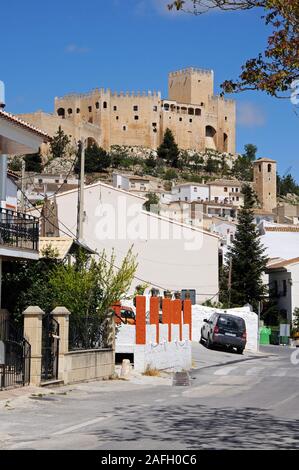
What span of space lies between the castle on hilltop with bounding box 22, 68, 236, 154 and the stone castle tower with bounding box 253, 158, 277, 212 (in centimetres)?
1704

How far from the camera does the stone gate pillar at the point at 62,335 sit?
19203 millimetres

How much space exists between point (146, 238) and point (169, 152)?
4111 inches

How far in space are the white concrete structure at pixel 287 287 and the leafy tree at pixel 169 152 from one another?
88339mm

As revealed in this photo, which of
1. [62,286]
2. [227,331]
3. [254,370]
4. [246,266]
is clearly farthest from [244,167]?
[62,286]

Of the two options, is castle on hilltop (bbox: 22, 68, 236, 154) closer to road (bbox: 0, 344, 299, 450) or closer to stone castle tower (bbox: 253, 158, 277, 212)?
stone castle tower (bbox: 253, 158, 277, 212)

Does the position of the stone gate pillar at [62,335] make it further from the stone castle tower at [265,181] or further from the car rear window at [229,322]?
the stone castle tower at [265,181]

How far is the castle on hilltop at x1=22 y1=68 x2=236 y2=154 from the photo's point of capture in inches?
6235

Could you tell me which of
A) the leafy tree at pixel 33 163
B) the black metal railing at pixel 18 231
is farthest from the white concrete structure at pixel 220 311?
the leafy tree at pixel 33 163

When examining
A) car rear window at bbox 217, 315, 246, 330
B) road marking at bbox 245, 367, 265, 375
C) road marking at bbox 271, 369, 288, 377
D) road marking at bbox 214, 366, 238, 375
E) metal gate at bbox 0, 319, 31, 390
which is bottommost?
road marking at bbox 271, 369, 288, 377

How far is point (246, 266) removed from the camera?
67062mm

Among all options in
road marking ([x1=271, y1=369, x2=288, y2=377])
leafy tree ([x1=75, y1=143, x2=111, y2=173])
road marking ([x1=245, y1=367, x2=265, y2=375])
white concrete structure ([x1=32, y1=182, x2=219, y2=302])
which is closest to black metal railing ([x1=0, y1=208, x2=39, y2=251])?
road marking ([x1=245, y1=367, x2=265, y2=375])

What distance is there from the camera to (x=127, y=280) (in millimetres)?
23844

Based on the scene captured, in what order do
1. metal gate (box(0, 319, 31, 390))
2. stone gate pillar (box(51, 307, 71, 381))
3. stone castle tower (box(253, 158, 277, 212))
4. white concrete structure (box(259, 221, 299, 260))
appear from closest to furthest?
metal gate (box(0, 319, 31, 390)) → stone gate pillar (box(51, 307, 71, 381)) → white concrete structure (box(259, 221, 299, 260)) → stone castle tower (box(253, 158, 277, 212))

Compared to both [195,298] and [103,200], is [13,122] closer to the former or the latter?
[103,200]
